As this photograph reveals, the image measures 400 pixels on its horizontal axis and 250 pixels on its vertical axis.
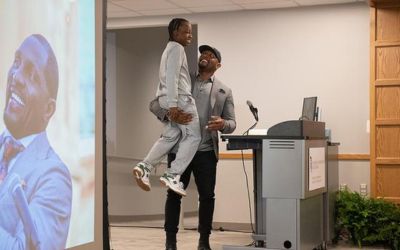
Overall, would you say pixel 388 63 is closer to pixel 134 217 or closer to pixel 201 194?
pixel 201 194

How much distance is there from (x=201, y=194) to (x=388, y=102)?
2517 mm

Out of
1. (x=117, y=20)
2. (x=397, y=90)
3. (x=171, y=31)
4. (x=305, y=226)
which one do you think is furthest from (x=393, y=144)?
(x=117, y=20)

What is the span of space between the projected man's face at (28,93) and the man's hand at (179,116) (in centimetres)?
106

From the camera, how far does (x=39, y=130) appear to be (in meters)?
2.95

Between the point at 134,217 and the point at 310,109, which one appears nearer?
the point at 310,109

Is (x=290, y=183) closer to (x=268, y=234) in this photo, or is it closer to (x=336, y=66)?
(x=268, y=234)

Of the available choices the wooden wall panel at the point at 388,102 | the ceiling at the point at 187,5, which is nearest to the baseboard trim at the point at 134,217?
the ceiling at the point at 187,5

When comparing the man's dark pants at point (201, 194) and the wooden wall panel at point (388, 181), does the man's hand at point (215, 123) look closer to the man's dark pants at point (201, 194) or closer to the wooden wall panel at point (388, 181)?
the man's dark pants at point (201, 194)

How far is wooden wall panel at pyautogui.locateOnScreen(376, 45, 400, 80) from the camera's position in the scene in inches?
237

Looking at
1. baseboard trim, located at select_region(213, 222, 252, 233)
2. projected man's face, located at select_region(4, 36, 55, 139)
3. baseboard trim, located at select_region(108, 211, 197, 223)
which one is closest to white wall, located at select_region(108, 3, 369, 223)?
baseboard trim, located at select_region(213, 222, 252, 233)

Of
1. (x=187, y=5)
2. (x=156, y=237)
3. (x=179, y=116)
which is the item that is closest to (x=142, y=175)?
(x=179, y=116)

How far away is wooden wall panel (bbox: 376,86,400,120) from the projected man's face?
12.7ft

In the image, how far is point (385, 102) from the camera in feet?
19.8

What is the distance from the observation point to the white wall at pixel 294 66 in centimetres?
646
